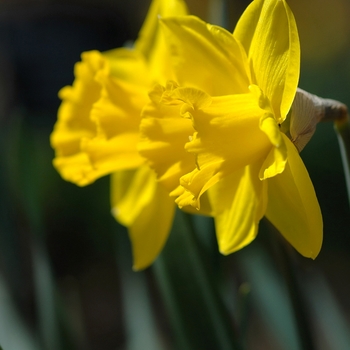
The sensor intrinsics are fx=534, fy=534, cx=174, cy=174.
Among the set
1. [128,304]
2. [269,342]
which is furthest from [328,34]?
[128,304]

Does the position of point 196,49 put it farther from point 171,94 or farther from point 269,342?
point 269,342

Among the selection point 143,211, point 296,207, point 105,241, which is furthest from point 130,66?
point 105,241

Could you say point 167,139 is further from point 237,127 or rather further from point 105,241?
point 105,241

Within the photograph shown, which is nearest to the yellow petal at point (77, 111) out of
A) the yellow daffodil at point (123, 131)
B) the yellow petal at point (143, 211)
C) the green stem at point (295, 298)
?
the yellow daffodil at point (123, 131)

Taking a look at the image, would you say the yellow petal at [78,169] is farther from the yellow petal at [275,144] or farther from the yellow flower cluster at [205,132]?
the yellow petal at [275,144]

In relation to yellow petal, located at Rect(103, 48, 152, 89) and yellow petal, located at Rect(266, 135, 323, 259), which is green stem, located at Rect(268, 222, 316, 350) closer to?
yellow petal, located at Rect(266, 135, 323, 259)

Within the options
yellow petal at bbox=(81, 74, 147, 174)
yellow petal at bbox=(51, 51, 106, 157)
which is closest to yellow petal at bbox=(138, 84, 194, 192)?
yellow petal at bbox=(81, 74, 147, 174)

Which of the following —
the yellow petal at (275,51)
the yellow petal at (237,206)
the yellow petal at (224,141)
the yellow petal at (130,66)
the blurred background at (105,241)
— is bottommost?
the blurred background at (105,241)
